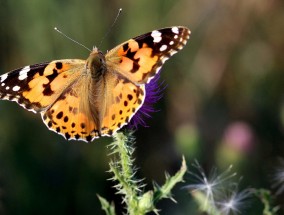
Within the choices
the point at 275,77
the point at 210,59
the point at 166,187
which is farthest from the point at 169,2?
the point at 166,187

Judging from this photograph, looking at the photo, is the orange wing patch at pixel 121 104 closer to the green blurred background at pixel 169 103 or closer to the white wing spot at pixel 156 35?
the white wing spot at pixel 156 35

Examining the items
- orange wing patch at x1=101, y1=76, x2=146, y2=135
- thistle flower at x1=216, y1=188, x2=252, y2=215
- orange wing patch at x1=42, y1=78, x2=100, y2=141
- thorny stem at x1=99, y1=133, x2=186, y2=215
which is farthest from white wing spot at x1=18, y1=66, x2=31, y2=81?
thistle flower at x1=216, y1=188, x2=252, y2=215

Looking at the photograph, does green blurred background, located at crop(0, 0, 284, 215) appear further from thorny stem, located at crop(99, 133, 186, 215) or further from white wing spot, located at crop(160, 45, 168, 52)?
white wing spot, located at crop(160, 45, 168, 52)

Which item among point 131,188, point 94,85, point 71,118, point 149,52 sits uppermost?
point 149,52

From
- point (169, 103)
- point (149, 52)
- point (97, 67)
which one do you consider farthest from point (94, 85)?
point (169, 103)

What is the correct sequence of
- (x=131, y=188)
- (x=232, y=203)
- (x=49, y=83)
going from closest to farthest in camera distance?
(x=131, y=188)
(x=49, y=83)
(x=232, y=203)

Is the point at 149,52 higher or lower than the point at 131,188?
higher

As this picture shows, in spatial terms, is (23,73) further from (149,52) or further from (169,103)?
(169,103)
